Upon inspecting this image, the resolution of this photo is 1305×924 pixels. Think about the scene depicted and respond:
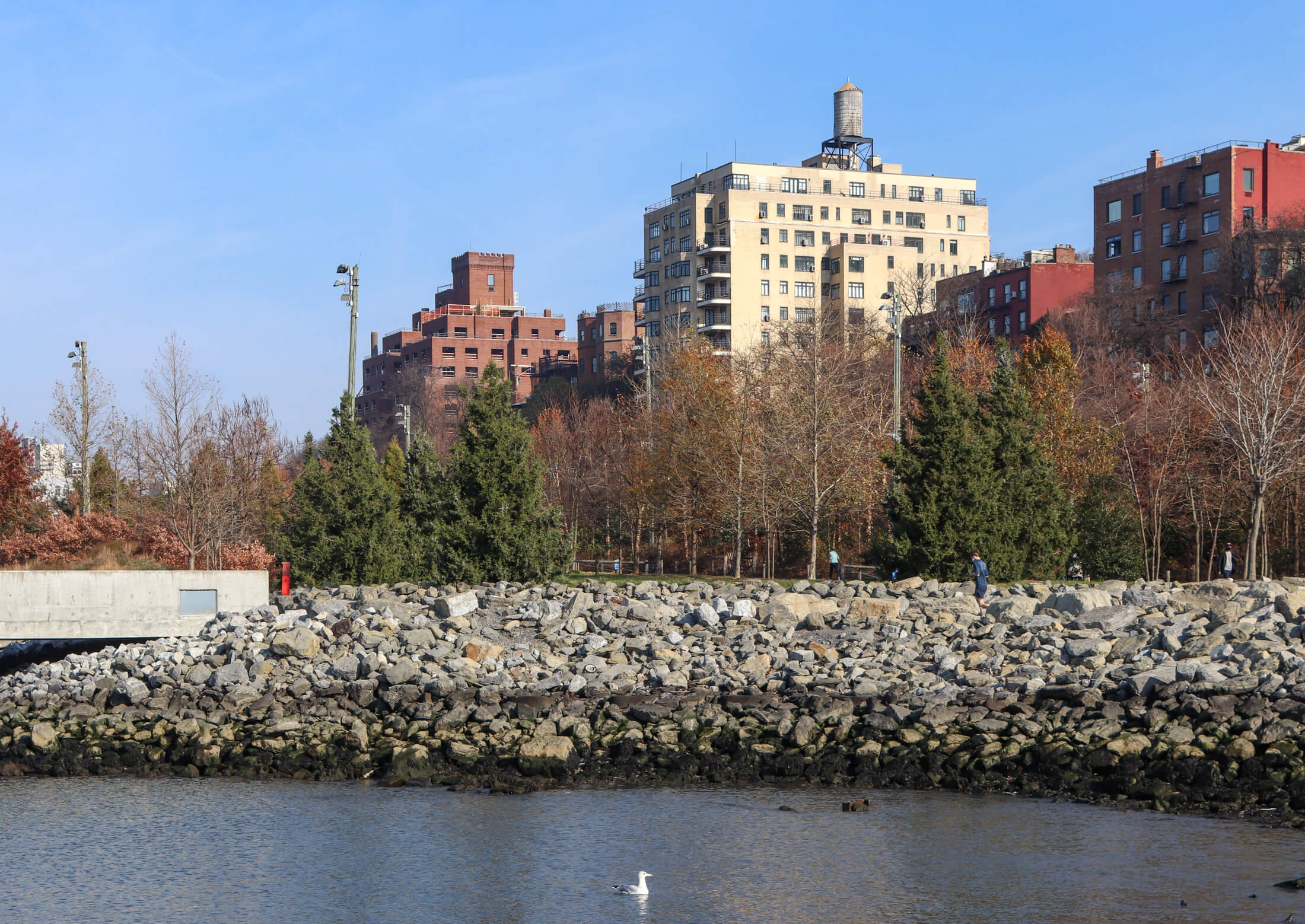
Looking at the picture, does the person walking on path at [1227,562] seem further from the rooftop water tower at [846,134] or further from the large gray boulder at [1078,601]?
the rooftop water tower at [846,134]

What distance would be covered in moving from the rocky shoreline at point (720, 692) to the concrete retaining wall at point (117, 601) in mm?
735

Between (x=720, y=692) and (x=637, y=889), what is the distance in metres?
9.85

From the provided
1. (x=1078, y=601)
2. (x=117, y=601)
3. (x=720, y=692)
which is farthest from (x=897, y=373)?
(x=117, y=601)

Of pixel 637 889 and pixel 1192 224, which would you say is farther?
pixel 1192 224

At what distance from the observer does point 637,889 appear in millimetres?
14719

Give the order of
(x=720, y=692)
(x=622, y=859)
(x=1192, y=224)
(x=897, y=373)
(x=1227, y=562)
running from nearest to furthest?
(x=622, y=859)
(x=720, y=692)
(x=897, y=373)
(x=1227, y=562)
(x=1192, y=224)

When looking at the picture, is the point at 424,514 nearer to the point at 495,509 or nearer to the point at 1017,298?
the point at 495,509

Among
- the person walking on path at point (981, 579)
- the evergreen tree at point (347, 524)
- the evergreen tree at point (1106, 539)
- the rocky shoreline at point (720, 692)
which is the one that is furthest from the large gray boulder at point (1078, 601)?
the evergreen tree at point (347, 524)

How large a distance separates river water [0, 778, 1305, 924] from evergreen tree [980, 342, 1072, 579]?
16.8 m

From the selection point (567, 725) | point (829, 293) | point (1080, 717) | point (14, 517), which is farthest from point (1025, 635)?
point (829, 293)

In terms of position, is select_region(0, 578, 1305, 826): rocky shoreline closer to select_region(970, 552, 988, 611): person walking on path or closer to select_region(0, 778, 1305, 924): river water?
select_region(970, 552, 988, 611): person walking on path

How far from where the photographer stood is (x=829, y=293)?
367 ft

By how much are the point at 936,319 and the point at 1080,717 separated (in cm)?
7025

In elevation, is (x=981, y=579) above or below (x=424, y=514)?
below
